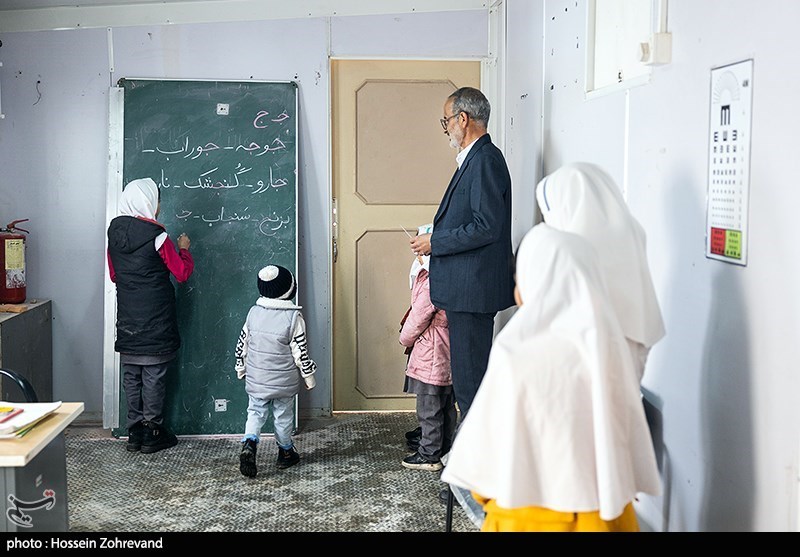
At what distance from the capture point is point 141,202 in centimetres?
417

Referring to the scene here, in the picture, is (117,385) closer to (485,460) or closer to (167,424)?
(167,424)

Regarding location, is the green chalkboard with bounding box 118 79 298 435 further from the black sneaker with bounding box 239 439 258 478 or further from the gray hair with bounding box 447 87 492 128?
the gray hair with bounding box 447 87 492 128

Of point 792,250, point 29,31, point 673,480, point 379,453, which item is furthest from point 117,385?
point 792,250

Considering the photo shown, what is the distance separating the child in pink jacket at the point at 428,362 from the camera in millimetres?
3820

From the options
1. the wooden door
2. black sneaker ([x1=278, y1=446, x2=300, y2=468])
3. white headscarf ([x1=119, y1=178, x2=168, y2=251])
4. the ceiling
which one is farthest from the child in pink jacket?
the ceiling

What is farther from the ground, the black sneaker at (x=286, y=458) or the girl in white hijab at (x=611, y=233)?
the girl in white hijab at (x=611, y=233)

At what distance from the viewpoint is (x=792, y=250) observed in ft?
6.29

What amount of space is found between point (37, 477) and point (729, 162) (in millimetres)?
1993

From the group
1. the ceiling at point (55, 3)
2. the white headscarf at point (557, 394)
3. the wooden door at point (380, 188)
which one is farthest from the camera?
the wooden door at point (380, 188)

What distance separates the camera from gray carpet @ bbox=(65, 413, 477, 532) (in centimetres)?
338

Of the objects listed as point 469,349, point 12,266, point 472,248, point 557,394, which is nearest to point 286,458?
point 469,349

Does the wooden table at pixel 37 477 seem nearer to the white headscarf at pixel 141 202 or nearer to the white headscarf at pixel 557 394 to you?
the white headscarf at pixel 557 394

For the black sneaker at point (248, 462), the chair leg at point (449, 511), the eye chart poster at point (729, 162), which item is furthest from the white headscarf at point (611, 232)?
the black sneaker at point (248, 462)

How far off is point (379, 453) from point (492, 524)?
2.24 m
